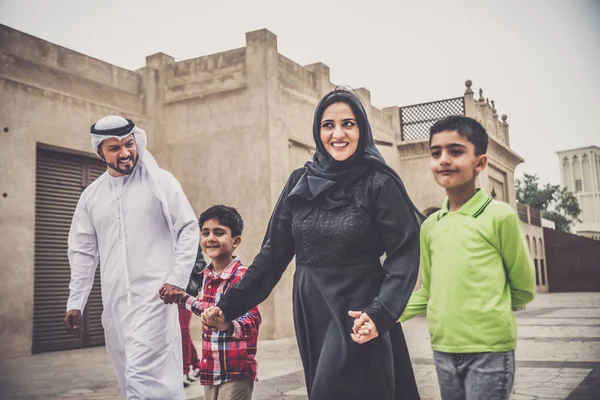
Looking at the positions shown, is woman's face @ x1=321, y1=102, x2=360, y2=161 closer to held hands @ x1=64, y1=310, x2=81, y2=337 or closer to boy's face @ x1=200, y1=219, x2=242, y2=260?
boy's face @ x1=200, y1=219, x2=242, y2=260

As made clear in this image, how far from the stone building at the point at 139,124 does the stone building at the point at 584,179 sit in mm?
43591

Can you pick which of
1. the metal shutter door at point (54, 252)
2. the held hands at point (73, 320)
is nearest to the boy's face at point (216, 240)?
the held hands at point (73, 320)

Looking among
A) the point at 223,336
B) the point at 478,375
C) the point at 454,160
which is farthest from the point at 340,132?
the point at 223,336

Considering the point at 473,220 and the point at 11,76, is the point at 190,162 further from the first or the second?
the point at 473,220

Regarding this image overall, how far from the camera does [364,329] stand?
222 centimetres

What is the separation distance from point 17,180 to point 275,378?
5.35m

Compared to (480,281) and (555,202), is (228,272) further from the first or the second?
(555,202)

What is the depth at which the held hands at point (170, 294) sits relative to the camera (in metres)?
3.39

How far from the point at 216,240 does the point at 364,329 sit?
1532 millimetres

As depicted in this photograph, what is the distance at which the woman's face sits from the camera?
2.57 m

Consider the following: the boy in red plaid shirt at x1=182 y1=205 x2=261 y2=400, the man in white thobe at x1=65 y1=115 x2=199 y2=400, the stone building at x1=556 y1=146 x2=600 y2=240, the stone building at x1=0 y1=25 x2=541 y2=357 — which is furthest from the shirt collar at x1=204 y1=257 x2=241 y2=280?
the stone building at x1=556 y1=146 x2=600 y2=240

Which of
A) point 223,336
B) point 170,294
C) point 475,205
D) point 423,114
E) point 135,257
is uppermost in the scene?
point 423,114

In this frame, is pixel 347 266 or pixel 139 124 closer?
pixel 347 266

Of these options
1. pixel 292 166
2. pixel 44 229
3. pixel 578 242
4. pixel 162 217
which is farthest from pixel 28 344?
pixel 578 242
